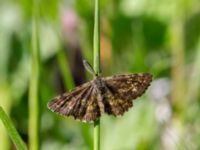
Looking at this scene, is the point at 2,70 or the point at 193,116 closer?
the point at 193,116

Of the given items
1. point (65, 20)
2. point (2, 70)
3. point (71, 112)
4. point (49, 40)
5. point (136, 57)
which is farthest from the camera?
point (65, 20)

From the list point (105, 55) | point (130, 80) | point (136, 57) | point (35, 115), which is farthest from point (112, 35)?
point (130, 80)

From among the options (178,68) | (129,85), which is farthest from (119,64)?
(129,85)

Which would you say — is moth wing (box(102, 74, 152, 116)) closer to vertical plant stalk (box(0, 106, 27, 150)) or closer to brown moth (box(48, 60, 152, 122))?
brown moth (box(48, 60, 152, 122))

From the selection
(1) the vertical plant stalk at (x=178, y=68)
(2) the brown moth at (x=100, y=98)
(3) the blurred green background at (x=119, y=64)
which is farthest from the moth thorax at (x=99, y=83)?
(1) the vertical plant stalk at (x=178, y=68)

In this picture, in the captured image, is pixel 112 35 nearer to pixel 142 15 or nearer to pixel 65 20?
pixel 142 15

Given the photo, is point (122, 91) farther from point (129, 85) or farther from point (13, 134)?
Answer: point (13, 134)

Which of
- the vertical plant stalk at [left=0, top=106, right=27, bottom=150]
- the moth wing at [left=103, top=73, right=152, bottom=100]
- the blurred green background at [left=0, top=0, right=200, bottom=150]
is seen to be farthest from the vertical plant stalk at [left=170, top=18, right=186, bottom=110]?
the vertical plant stalk at [left=0, top=106, right=27, bottom=150]
